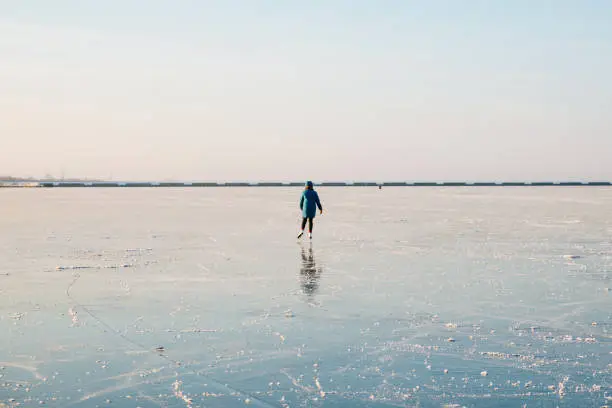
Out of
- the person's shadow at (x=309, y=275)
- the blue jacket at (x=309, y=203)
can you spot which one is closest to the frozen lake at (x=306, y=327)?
the person's shadow at (x=309, y=275)

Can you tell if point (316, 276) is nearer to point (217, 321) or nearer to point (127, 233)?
point (217, 321)

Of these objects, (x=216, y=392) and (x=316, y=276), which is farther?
(x=316, y=276)

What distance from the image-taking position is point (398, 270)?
46.1ft

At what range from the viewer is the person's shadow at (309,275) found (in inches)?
459

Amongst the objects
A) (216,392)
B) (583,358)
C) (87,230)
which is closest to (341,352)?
(216,392)

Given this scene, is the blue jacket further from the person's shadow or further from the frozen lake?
the person's shadow

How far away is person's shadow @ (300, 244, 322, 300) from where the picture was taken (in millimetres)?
11656

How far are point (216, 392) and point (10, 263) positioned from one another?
10802 millimetres

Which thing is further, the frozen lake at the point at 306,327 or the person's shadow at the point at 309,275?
the person's shadow at the point at 309,275

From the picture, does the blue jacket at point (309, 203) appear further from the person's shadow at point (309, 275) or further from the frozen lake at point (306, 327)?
the person's shadow at point (309, 275)

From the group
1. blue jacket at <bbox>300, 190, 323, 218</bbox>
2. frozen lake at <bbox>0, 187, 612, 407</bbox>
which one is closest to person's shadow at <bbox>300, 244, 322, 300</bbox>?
frozen lake at <bbox>0, 187, 612, 407</bbox>

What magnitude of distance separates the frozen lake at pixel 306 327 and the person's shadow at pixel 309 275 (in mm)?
37

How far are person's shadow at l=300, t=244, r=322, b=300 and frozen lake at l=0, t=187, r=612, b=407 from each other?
0.04 m

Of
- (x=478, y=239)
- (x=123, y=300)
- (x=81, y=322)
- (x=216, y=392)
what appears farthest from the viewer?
(x=478, y=239)
